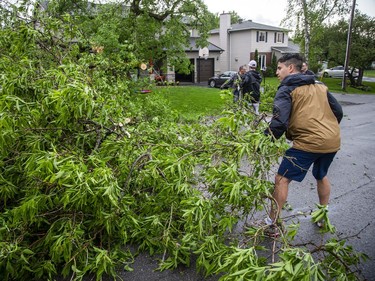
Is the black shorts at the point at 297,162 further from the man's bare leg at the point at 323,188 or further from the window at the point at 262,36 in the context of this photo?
the window at the point at 262,36

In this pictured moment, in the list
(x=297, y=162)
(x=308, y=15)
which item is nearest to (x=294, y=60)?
(x=297, y=162)

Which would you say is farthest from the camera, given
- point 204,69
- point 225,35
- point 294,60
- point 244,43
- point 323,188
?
point 225,35

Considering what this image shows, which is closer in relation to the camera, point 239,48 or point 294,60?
point 294,60

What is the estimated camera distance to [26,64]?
327cm

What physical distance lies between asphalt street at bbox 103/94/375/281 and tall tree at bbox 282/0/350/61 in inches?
604

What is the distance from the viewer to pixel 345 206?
13.9ft

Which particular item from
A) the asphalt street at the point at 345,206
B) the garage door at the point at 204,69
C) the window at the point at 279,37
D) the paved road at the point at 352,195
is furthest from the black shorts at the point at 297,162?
the window at the point at 279,37

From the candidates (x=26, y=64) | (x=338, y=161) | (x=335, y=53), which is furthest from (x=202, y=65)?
(x=26, y=64)

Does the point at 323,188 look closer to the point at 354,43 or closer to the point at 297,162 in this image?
the point at 297,162

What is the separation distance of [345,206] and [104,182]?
339 cm

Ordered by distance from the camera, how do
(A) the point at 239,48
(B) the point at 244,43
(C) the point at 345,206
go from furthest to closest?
(A) the point at 239,48
(B) the point at 244,43
(C) the point at 345,206

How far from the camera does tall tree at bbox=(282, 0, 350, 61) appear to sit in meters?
20.8

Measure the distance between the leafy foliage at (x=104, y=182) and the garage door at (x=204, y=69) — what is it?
2894cm

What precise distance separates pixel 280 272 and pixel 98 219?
5.70 feet
